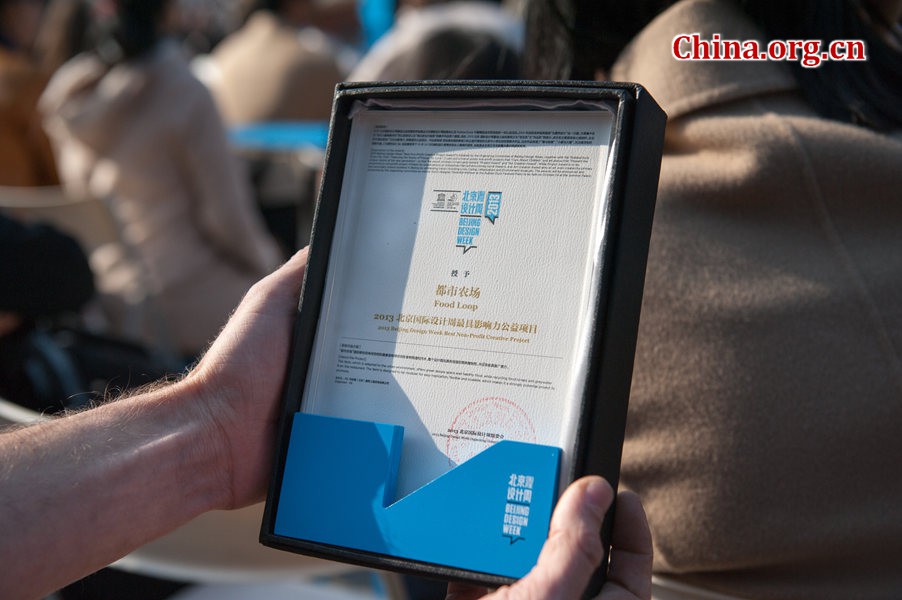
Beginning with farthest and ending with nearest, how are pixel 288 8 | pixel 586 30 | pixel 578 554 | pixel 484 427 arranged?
pixel 288 8 < pixel 586 30 < pixel 484 427 < pixel 578 554

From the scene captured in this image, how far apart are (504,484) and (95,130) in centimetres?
264

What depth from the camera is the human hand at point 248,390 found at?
1.00 m

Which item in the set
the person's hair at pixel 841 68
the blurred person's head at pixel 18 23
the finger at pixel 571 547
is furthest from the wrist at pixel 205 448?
the blurred person's head at pixel 18 23

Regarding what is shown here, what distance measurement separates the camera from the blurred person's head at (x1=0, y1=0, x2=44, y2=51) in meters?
3.99

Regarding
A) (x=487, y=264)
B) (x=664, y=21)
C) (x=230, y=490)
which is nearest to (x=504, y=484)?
(x=487, y=264)

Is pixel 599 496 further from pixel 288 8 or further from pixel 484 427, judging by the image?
pixel 288 8

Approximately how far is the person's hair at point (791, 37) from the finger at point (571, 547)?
1.81 ft

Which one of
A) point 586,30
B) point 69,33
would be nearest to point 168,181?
point 69,33

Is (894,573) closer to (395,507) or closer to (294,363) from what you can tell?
(395,507)

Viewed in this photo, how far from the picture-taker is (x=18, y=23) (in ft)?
13.8

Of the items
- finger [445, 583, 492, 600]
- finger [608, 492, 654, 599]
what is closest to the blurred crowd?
finger [445, 583, 492, 600]

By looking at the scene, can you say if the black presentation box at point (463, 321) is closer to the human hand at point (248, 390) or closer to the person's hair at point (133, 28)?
the human hand at point (248, 390)

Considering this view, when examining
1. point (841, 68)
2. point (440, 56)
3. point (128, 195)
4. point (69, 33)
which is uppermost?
point (69, 33)

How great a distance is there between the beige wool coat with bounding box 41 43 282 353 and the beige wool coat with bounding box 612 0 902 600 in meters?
2.29
